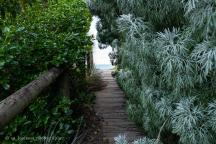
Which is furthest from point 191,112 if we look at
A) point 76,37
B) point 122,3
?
point 76,37

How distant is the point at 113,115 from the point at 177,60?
292 cm

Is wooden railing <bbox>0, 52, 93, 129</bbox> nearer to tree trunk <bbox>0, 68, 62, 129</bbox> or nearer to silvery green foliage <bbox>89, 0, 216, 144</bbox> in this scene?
tree trunk <bbox>0, 68, 62, 129</bbox>

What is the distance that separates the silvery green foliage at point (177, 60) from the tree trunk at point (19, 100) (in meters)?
0.83

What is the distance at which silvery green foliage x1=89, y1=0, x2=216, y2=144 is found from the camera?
2.36m

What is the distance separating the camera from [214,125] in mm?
2387

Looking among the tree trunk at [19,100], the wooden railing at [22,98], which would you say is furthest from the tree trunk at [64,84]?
the tree trunk at [19,100]

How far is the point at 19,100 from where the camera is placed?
7.50 ft

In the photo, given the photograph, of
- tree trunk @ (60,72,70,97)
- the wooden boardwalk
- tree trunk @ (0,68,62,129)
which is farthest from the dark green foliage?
the wooden boardwalk

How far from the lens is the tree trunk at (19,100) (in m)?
1.91

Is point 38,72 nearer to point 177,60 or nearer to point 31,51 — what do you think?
point 31,51

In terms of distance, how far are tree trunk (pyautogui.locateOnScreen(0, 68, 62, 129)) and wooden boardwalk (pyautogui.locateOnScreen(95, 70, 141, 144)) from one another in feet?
4.68

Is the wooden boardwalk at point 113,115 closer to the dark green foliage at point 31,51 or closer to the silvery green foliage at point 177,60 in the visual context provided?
the dark green foliage at point 31,51

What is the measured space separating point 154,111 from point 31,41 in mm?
1579

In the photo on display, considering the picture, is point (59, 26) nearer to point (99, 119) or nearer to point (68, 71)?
point (68, 71)
